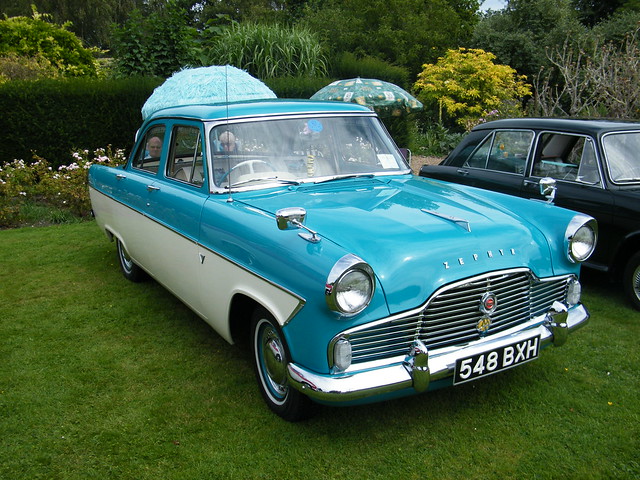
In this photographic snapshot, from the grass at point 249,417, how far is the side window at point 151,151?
1323 millimetres

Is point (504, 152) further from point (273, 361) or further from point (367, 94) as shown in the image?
point (273, 361)

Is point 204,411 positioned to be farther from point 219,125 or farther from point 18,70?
point 18,70

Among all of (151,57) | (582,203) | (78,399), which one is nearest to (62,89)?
(151,57)

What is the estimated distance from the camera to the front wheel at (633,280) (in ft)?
15.2

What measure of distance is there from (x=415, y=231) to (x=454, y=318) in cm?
49

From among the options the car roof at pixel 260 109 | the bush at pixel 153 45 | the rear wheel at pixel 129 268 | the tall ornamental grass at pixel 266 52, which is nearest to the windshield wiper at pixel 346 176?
the car roof at pixel 260 109

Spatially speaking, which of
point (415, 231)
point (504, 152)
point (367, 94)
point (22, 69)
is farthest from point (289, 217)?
point (22, 69)

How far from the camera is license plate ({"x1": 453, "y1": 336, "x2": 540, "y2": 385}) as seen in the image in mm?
2781

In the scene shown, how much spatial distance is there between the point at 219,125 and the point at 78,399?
77.2 inches

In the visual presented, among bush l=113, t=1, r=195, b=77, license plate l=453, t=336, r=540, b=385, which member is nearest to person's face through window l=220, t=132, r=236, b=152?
license plate l=453, t=336, r=540, b=385

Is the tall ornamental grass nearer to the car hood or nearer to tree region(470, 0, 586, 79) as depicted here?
the car hood

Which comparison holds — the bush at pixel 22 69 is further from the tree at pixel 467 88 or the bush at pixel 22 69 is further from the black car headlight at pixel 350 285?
the black car headlight at pixel 350 285

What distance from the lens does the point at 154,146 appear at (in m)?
4.72

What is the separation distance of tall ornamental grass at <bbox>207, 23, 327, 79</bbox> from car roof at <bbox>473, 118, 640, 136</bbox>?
7353 millimetres
